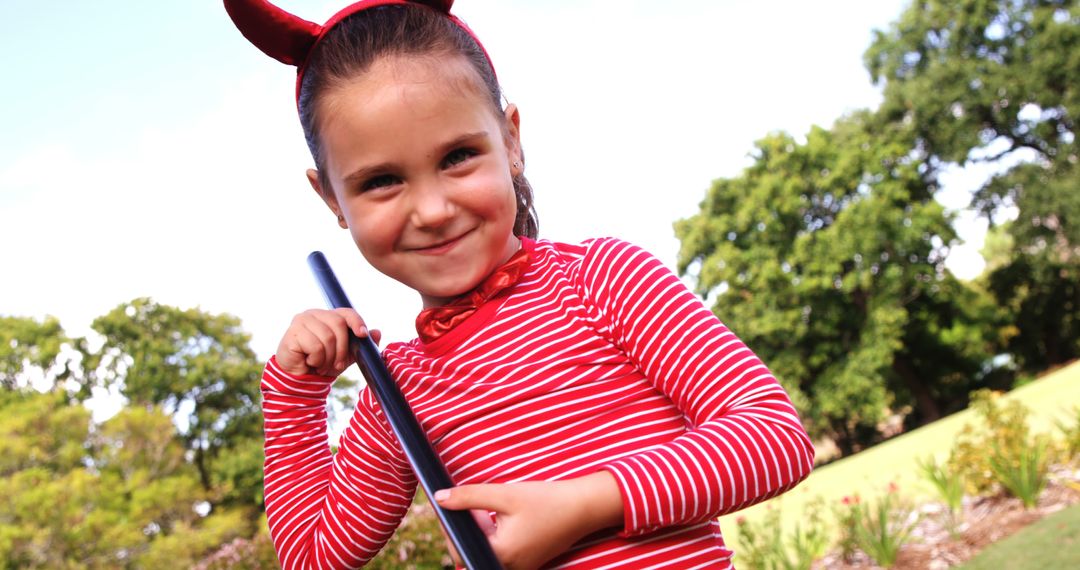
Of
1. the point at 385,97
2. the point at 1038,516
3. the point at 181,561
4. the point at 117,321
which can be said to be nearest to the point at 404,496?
the point at 385,97

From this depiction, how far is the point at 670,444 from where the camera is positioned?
1.12 m

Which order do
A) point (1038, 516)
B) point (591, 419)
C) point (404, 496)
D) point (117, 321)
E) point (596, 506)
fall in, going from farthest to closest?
point (117, 321), point (1038, 516), point (404, 496), point (591, 419), point (596, 506)

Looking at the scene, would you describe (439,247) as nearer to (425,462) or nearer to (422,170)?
(422,170)

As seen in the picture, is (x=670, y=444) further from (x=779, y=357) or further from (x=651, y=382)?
(x=779, y=357)

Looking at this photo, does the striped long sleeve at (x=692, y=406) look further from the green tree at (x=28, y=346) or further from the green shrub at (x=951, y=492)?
the green tree at (x=28, y=346)

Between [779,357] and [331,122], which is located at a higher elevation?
[779,357]

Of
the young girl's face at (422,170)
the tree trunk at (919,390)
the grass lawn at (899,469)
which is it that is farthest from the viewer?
the tree trunk at (919,390)

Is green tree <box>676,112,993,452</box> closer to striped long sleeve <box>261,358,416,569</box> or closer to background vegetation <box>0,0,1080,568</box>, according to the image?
background vegetation <box>0,0,1080,568</box>

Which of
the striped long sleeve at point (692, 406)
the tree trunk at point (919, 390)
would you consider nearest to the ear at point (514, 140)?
the striped long sleeve at point (692, 406)

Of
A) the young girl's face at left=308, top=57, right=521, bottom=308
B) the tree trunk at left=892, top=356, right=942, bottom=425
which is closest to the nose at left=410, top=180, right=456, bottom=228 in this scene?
the young girl's face at left=308, top=57, right=521, bottom=308

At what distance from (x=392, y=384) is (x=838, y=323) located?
1221 inches

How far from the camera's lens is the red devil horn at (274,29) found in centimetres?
133

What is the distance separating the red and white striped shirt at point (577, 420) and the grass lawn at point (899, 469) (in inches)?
316

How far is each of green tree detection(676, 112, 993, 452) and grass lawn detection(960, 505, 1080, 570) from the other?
22140mm
